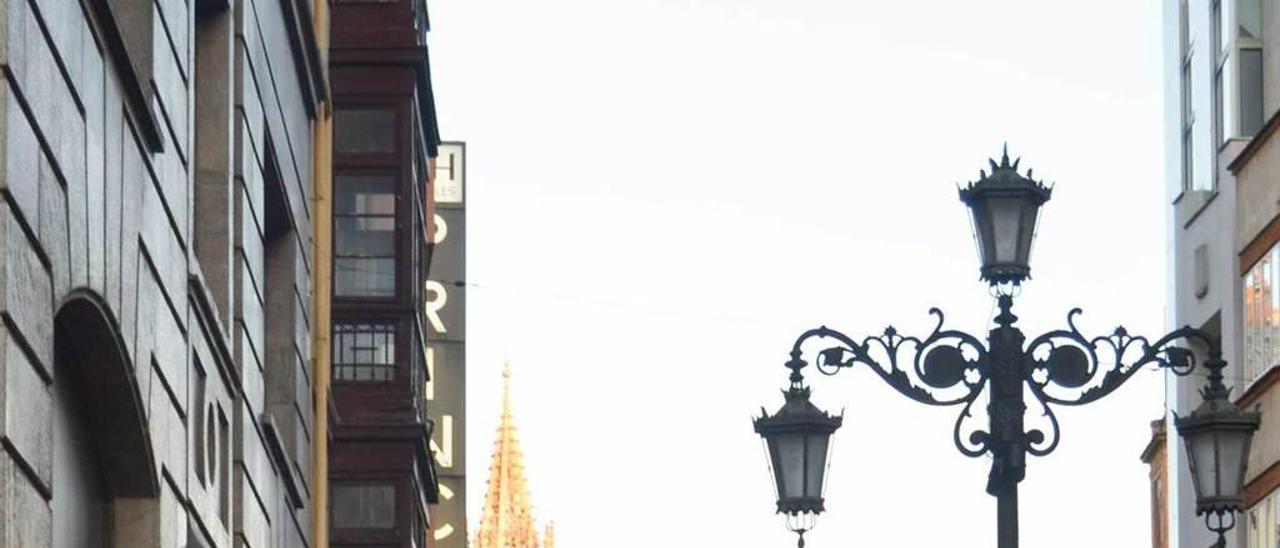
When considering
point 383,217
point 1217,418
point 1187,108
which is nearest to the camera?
point 1217,418

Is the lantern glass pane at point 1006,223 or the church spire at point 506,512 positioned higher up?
the church spire at point 506,512

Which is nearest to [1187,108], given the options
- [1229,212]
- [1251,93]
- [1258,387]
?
[1229,212]

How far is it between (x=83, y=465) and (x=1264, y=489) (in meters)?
25.6

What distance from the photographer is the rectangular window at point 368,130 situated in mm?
47531

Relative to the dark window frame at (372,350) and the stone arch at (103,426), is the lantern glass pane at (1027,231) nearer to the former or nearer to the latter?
the stone arch at (103,426)

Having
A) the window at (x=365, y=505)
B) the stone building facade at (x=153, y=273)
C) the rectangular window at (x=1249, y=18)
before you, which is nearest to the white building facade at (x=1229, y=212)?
the rectangular window at (x=1249, y=18)

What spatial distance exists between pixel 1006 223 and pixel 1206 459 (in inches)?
88.2

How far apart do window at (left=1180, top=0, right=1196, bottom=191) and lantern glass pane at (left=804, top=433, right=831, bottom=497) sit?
29.6 metres

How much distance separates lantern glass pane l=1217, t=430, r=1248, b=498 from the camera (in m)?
21.1

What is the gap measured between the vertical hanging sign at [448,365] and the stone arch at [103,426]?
5384cm

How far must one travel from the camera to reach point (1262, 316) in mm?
43094

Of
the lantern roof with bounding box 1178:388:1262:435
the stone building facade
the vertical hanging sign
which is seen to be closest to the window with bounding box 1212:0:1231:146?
the stone building facade

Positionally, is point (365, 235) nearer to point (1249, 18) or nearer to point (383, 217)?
Answer: point (383, 217)

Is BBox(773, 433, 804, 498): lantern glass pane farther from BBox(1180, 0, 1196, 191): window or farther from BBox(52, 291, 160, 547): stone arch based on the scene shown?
BBox(1180, 0, 1196, 191): window
